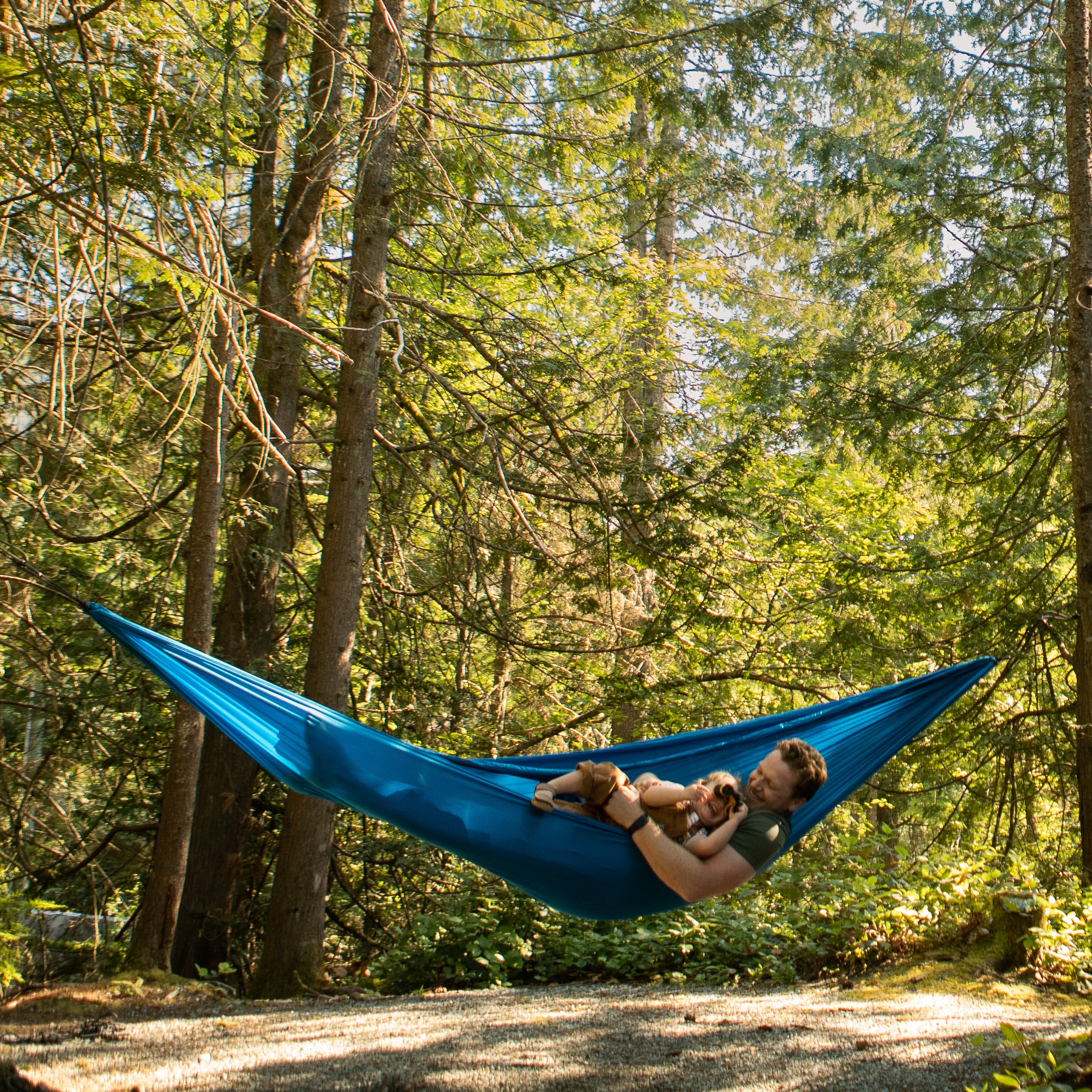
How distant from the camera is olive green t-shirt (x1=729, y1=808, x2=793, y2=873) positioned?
2.28 metres

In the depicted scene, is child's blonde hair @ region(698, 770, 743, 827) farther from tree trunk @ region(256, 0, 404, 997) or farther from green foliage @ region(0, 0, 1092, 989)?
tree trunk @ region(256, 0, 404, 997)

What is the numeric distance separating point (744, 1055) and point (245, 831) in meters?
2.99

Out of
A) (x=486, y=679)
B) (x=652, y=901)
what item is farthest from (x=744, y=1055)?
(x=486, y=679)

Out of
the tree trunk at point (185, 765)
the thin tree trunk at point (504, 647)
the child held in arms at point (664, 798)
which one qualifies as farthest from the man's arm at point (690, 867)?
the tree trunk at point (185, 765)

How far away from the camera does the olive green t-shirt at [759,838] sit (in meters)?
A: 2.28

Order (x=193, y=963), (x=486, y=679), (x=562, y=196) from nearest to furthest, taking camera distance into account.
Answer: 1. (x=193, y=963)
2. (x=562, y=196)
3. (x=486, y=679)

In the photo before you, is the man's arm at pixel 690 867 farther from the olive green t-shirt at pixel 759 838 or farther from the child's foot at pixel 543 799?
the child's foot at pixel 543 799

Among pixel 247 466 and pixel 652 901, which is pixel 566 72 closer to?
pixel 247 466

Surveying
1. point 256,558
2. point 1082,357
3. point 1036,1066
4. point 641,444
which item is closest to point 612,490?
point 641,444

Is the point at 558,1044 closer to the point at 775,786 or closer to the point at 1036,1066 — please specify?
the point at 775,786

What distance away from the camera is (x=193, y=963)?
4.35 meters

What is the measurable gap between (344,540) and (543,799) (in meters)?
1.89

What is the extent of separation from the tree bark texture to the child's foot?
2.26 m

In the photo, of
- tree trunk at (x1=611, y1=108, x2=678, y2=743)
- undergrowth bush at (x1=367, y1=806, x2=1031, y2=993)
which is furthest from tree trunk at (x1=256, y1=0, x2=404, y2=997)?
tree trunk at (x1=611, y1=108, x2=678, y2=743)
